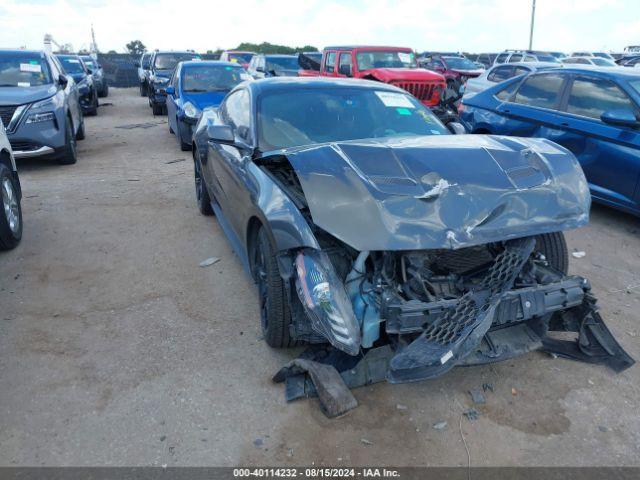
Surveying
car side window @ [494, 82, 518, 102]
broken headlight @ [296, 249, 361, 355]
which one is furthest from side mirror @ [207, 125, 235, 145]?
car side window @ [494, 82, 518, 102]

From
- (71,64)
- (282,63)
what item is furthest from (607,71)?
(71,64)

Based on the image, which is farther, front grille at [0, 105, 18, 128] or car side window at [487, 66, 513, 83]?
car side window at [487, 66, 513, 83]

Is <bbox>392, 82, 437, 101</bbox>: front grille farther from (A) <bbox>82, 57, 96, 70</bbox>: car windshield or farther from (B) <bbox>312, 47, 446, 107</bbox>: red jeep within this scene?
(A) <bbox>82, 57, 96, 70</bbox>: car windshield

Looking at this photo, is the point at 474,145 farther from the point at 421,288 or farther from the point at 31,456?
the point at 31,456

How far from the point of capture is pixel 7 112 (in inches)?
300

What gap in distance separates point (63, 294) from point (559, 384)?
3810mm

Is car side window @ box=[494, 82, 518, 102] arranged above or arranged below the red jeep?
below

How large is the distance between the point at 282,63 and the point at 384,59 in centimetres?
502

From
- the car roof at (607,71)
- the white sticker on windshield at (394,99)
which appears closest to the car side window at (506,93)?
the car roof at (607,71)

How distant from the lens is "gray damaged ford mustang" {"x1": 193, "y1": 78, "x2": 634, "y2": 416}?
2.61 meters

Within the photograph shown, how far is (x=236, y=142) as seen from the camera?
13.0 feet

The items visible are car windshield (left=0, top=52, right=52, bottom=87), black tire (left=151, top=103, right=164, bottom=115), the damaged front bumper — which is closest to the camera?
the damaged front bumper

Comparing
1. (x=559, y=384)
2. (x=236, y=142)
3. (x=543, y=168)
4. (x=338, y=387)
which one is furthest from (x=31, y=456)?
(x=543, y=168)

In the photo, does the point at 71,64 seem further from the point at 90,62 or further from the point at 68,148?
the point at 68,148
